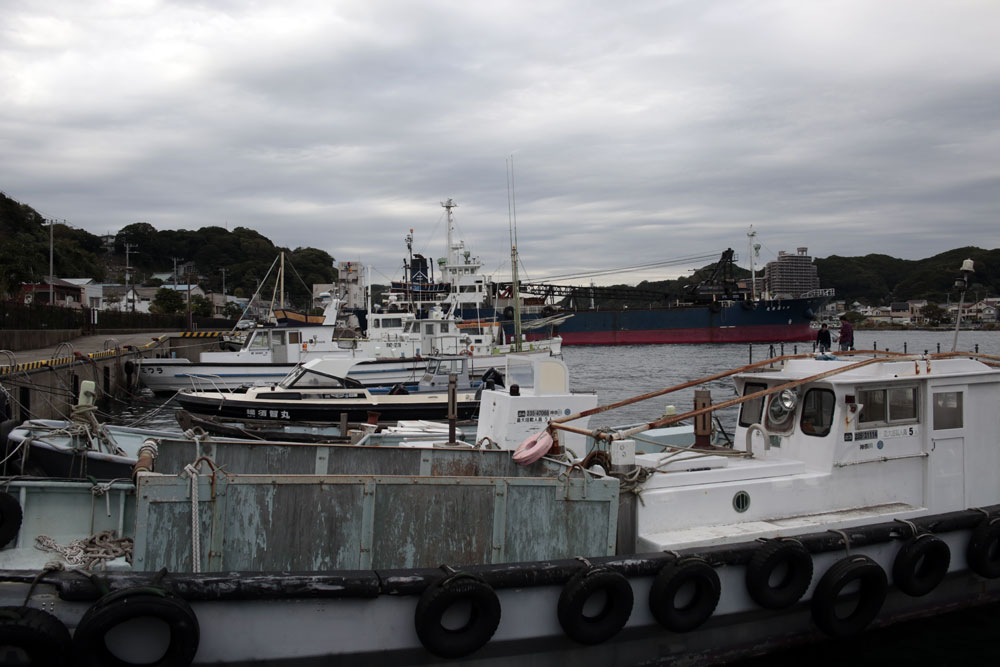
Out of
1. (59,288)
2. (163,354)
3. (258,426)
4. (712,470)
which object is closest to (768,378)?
(712,470)

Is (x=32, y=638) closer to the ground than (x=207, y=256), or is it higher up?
closer to the ground

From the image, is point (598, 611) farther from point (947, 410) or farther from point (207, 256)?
point (207, 256)

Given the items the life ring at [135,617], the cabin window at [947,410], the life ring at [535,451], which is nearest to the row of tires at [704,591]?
the cabin window at [947,410]

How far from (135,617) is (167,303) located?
7708 cm

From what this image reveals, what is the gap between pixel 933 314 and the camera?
129m

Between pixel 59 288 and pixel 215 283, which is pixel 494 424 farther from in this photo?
pixel 215 283

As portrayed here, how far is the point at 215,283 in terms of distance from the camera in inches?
4951

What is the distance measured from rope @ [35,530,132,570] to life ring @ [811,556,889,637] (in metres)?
6.33

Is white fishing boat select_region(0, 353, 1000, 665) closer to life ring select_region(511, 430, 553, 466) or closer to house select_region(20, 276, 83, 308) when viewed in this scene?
life ring select_region(511, 430, 553, 466)

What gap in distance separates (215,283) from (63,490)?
128 metres

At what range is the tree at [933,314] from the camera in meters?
125

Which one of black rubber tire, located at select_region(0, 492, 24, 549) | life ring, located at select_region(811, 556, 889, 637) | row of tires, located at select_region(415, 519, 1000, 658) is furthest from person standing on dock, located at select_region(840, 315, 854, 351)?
black rubber tire, located at select_region(0, 492, 24, 549)

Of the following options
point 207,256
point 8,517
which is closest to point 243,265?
point 207,256

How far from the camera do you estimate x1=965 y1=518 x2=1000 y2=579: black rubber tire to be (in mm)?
7184
